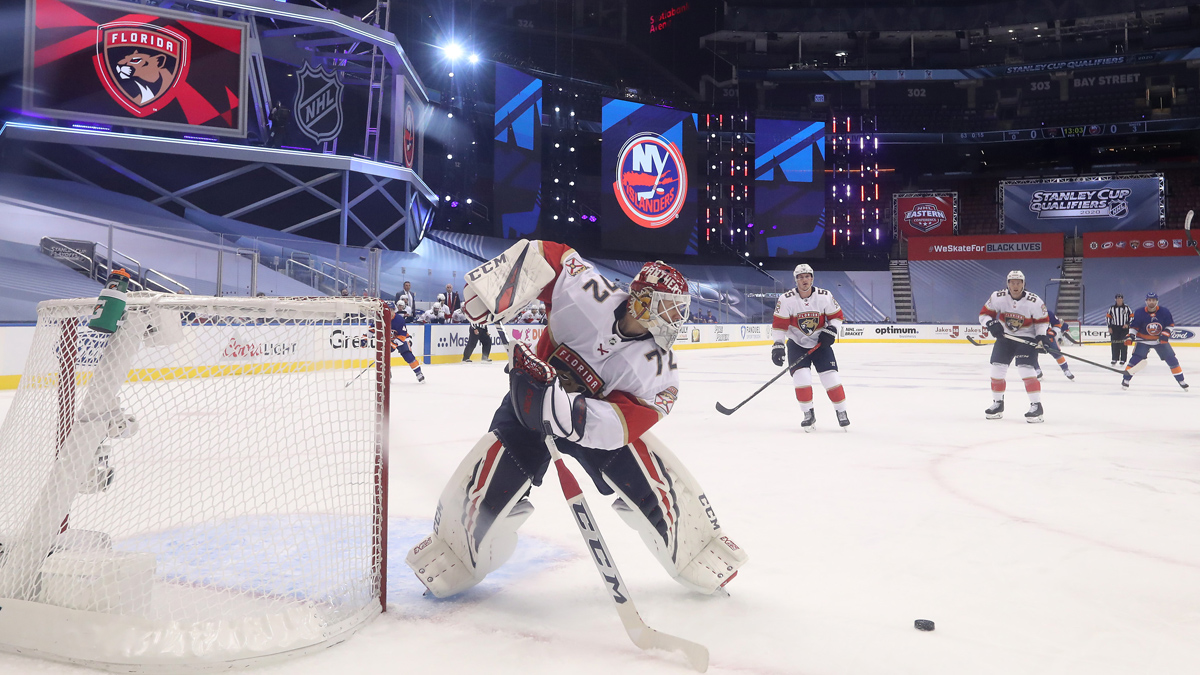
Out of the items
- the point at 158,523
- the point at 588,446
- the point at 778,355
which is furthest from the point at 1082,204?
the point at 158,523

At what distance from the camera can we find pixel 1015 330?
6.40 metres

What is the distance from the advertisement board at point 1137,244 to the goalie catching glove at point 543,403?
27464mm

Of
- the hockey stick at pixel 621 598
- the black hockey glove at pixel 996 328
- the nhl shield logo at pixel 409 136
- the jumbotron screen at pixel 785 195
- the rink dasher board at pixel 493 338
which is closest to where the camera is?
the hockey stick at pixel 621 598

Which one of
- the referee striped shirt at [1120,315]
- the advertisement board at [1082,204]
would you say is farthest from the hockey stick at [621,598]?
the advertisement board at [1082,204]

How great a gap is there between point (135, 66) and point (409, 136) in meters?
5.09

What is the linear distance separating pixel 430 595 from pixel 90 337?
119 centimetres

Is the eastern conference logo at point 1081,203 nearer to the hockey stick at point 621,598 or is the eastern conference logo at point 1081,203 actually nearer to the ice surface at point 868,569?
the ice surface at point 868,569

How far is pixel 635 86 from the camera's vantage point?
22.8m

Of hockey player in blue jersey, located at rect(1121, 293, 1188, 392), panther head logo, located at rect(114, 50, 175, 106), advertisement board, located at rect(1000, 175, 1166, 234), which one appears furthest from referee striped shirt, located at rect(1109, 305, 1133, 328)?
panther head logo, located at rect(114, 50, 175, 106)

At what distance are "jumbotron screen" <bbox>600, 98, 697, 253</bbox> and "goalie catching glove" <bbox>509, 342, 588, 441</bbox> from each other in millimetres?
20561

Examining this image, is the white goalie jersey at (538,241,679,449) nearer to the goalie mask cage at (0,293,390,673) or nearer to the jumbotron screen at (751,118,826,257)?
the goalie mask cage at (0,293,390,673)

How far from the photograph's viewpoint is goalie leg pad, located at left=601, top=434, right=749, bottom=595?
6.86 feet

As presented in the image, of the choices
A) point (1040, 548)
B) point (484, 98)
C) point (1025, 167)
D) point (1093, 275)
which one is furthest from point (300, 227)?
point (1025, 167)

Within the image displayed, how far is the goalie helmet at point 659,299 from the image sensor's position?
1.95 metres
